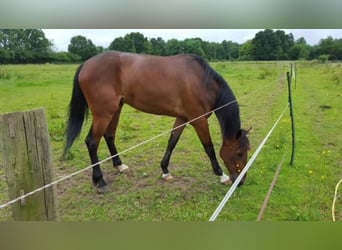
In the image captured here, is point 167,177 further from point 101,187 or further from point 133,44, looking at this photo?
point 133,44

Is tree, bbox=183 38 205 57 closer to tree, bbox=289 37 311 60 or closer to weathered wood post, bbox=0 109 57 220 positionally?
tree, bbox=289 37 311 60

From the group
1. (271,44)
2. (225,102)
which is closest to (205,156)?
(225,102)

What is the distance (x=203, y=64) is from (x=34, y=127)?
114 cm

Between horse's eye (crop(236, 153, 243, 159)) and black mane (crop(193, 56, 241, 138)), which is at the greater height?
black mane (crop(193, 56, 241, 138))

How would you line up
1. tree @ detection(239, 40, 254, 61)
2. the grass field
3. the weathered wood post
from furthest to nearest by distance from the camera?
tree @ detection(239, 40, 254, 61) → the grass field → the weathered wood post

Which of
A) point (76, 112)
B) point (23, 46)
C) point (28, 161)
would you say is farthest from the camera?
point (76, 112)

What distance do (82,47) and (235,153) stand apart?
115cm

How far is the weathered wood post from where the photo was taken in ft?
3.79

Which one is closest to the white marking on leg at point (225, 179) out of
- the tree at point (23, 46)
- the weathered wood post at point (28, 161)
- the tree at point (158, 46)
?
the tree at point (158, 46)

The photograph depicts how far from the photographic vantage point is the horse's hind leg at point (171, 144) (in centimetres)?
198

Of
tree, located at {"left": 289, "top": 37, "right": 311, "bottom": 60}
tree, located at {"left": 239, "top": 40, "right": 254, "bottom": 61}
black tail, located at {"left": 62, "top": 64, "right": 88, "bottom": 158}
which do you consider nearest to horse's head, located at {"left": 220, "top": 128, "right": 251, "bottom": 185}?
tree, located at {"left": 239, "top": 40, "right": 254, "bottom": 61}

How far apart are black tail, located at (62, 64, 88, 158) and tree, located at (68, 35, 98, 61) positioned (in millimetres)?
82

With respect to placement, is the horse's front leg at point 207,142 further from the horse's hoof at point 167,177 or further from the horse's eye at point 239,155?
the horse's hoof at point 167,177

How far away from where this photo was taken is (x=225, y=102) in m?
2.01
